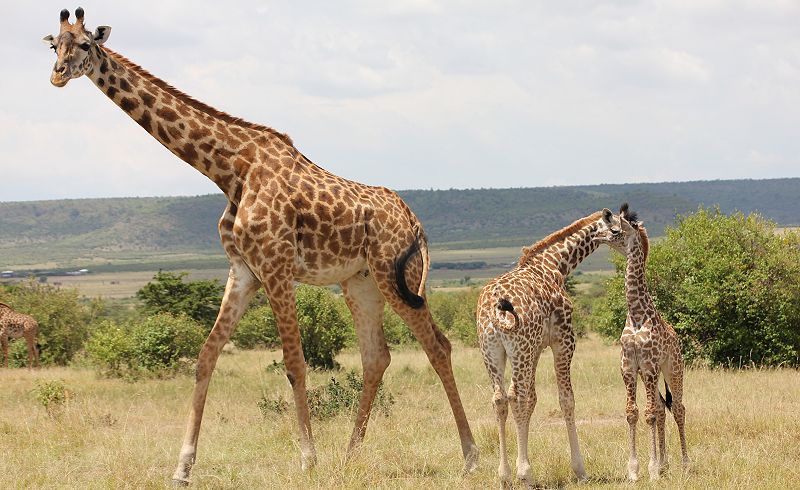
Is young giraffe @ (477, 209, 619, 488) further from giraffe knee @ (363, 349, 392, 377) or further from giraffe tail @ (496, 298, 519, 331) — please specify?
giraffe knee @ (363, 349, 392, 377)

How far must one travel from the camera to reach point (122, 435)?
11672 mm

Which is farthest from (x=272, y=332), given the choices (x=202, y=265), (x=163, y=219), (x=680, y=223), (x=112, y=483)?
(x=163, y=219)

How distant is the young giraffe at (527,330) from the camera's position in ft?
28.1

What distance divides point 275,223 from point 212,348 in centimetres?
124

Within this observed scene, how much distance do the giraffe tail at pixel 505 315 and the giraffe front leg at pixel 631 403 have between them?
1269mm

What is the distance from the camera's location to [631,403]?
905cm

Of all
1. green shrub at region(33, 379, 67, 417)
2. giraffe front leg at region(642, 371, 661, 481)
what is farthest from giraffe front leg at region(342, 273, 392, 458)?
green shrub at region(33, 379, 67, 417)

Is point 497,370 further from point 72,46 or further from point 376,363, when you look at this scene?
point 72,46

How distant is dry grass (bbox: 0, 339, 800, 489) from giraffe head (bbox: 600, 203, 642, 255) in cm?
206

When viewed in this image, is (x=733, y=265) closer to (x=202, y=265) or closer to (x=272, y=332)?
(x=272, y=332)

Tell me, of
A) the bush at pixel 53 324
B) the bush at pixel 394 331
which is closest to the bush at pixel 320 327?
the bush at pixel 394 331

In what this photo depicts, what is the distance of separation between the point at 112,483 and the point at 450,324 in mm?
30189

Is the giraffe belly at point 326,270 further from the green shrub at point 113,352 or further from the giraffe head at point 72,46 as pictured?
the green shrub at point 113,352

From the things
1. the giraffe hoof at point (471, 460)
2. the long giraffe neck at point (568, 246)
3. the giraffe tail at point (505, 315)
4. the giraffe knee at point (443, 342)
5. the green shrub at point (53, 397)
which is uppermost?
the long giraffe neck at point (568, 246)
